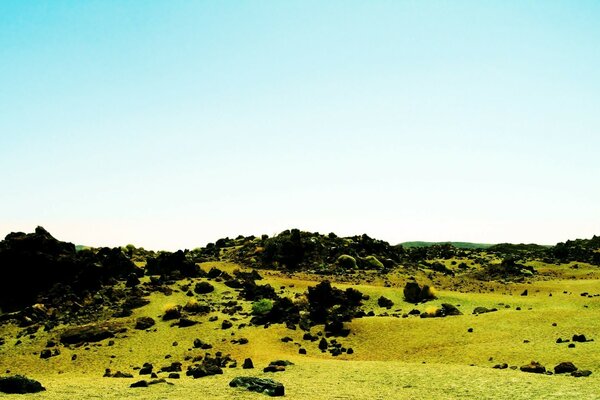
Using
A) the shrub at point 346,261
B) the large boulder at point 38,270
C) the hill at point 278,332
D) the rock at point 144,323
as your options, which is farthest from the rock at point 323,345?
the shrub at point 346,261

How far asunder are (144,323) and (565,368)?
2199 centimetres

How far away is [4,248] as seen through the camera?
36.0 metres

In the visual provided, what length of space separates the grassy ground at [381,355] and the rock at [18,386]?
0.71 m

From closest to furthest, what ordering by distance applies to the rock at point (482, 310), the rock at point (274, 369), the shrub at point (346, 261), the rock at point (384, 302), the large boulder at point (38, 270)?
the rock at point (274, 369)
the rock at point (482, 310)
the rock at point (384, 302)
the large boulder at point (38, 270)
the shrub at point (346, 261)

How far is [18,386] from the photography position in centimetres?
1681

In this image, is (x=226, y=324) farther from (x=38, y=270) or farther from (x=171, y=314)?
(x=38, y=270)

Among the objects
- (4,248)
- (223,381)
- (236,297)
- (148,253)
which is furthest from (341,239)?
(223,381)

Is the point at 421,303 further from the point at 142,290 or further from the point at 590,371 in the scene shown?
the point at 142,290

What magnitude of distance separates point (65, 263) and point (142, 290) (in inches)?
242

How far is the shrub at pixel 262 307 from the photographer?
31.5m

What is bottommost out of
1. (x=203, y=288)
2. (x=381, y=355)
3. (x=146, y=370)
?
(x=146, y=370)

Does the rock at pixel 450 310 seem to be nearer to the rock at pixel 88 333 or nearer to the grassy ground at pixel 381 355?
the grassy ground at pixel 381 355

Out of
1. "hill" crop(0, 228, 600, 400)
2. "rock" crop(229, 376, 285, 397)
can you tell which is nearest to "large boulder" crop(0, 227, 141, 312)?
"hill" crop(0, 228, 600, 400)

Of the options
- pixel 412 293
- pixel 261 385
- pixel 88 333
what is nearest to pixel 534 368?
pixel 261 385
